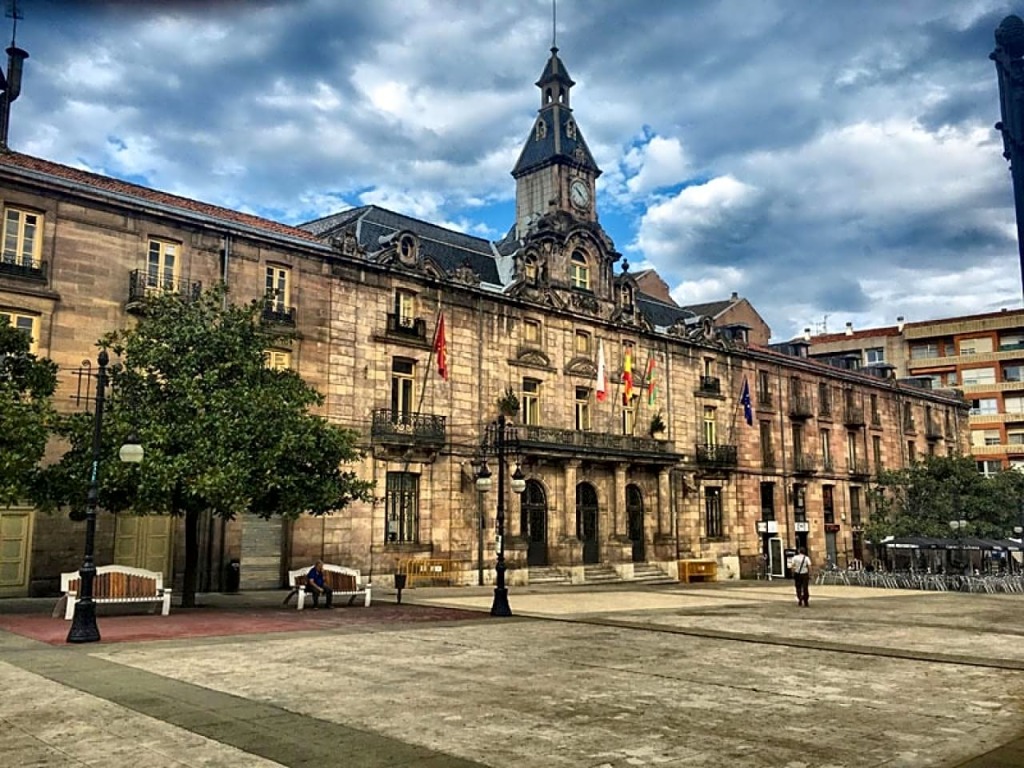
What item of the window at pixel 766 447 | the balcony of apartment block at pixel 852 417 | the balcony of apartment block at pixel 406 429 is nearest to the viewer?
the balcony of apartment block at pixel 406 429

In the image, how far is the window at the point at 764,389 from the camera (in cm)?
4766

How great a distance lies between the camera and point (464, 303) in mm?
33781

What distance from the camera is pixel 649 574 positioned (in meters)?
38.0

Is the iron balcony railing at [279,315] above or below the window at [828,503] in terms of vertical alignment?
above

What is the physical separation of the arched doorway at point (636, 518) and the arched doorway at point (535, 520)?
18.5 feet

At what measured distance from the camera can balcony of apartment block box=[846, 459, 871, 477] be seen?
170ft

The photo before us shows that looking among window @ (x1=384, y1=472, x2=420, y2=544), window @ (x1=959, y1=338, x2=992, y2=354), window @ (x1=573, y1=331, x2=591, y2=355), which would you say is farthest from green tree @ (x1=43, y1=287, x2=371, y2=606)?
window @ (x1=959, y1=338, x2=992, y2=354)

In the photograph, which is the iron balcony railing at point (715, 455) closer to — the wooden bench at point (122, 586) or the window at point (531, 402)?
the window at point (531, 402)

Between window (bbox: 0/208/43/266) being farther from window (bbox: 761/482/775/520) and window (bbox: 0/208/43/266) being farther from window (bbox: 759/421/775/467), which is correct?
window (bbox: 761/482/775/520)

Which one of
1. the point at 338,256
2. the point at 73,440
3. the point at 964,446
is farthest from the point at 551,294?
the point at 964,446

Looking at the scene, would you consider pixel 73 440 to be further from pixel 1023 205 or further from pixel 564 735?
pixel 1023 205

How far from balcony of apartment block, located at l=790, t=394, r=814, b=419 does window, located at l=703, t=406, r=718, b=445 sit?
21.3ft

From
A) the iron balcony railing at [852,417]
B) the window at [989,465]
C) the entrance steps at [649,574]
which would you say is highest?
the iron balcony railing at [852,417]

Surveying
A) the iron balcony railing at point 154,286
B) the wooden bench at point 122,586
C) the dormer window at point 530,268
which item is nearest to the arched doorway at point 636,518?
the dormer window at point 530,268
